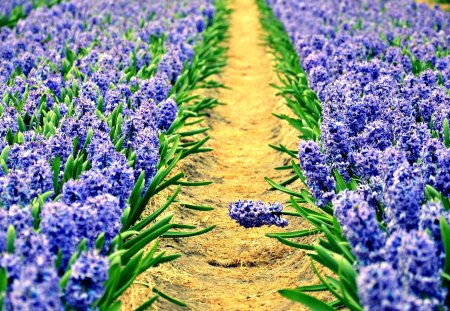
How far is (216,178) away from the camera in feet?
30.0

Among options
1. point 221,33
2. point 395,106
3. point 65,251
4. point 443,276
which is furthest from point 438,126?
point 221,33

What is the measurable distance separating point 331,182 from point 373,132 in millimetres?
789

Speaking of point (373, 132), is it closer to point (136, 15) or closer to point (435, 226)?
point (435, 226)

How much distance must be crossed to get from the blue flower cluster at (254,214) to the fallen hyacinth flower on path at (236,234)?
0.48 metres

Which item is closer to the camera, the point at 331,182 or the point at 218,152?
the point at 331,182

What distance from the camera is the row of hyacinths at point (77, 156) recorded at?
12.6 feet

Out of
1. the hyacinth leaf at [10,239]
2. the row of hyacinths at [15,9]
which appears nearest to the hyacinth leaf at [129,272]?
the hyacinth leaf at [10,239]

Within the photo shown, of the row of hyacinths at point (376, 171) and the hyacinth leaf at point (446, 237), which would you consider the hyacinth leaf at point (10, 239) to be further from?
the hyacinth leaf at point (446, 237)

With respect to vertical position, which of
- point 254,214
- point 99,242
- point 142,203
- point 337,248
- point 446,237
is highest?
point 446,237

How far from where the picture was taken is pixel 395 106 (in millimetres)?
6750

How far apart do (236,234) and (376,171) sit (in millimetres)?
2384

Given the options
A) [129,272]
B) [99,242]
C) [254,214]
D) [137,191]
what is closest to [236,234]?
[254,214]

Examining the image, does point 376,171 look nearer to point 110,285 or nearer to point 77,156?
point 110,285

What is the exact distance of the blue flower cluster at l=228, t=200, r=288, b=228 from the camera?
6.20 m
